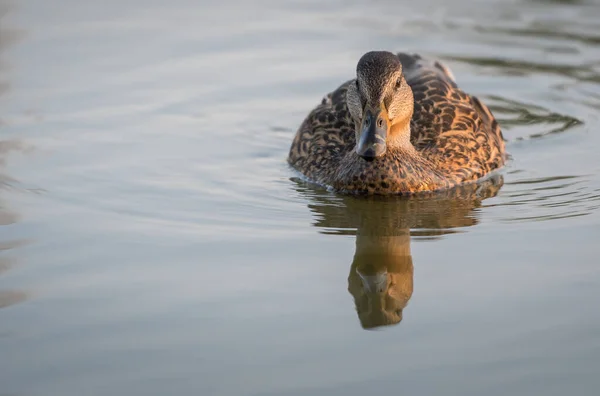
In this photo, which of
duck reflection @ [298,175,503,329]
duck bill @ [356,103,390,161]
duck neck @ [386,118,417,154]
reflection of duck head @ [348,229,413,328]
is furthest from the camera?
duck neck @ [386,118,417,154]

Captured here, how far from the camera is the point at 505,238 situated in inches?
328

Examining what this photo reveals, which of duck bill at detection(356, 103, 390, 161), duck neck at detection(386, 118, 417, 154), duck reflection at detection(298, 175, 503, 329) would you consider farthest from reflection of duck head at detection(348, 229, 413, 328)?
duck neck at detection(386, 118, 417, 154)

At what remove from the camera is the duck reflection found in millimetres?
7320

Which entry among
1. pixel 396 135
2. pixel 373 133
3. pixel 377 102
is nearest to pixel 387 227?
pixel 373 133

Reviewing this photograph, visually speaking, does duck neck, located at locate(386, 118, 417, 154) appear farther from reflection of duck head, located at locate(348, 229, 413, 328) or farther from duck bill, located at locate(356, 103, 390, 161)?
reflection of duck head, located at locate(348, 229, 413, 328)

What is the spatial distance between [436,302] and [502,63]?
7350 mm

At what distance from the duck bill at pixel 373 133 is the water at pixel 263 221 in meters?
0.46

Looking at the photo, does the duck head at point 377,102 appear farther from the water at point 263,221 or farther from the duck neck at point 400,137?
the water at point 263,221

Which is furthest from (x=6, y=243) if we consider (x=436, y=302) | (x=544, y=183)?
(x=544, y=183)

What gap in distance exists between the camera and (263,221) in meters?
8.86

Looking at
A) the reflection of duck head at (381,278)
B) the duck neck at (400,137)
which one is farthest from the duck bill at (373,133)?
the reflection of duck head at (381,278)

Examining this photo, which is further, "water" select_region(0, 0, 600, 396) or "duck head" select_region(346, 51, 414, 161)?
"duck head" select_region(346, 51, 414, 161)

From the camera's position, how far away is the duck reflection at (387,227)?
7320 mm

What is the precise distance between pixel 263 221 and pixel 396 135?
5.55ft
